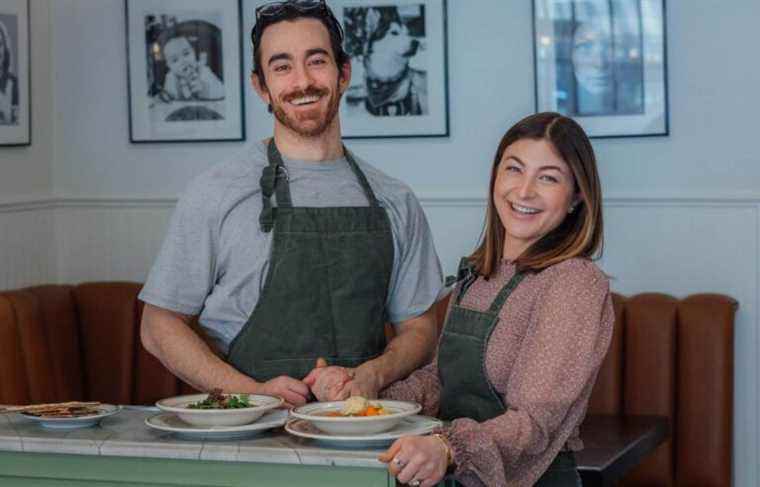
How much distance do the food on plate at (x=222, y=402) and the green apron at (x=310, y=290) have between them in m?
0.51

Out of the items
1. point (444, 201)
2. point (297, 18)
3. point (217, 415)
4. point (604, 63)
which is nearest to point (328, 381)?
point (217, 415)

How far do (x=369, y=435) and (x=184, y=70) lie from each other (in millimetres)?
3504

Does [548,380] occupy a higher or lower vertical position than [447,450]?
higher

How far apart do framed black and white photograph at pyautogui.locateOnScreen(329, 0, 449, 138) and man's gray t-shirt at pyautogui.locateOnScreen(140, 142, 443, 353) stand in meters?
2.12

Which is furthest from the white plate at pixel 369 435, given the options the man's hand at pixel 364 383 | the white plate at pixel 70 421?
the white plate at pixel 70 421

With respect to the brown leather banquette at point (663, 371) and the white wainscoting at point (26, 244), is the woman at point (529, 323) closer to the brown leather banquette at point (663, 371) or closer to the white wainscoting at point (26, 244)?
the brown leather banquette at point (663, 371)

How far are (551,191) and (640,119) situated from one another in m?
2.48

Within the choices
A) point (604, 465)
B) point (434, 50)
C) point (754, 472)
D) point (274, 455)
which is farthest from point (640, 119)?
point (274, 455)

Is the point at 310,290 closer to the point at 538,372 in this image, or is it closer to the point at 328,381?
the point at 328,381

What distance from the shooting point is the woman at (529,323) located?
2.84 m

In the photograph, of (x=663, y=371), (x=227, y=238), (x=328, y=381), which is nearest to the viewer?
(x=328, y=381)

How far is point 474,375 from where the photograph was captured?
3.09 m

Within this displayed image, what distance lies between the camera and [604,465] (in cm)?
399

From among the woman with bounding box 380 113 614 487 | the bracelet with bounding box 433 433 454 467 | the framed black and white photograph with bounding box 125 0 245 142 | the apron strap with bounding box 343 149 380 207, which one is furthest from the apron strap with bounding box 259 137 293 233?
the framed black and white photograph with bounding box 125 0 245 142
